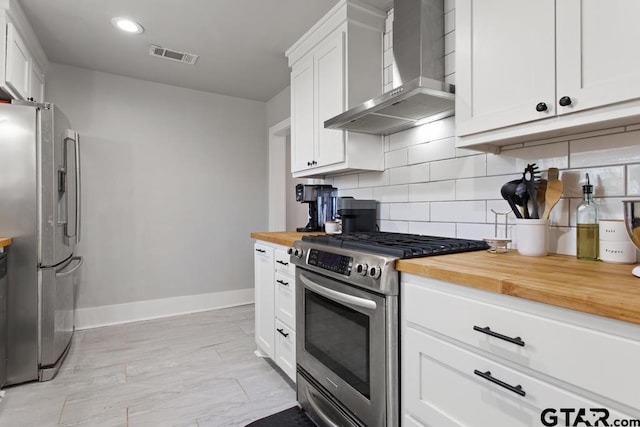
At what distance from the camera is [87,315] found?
334cm

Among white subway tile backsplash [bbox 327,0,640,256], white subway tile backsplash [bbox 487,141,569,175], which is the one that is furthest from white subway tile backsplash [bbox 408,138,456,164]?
white subway tile backsplash [bbox 487,141,569,175]

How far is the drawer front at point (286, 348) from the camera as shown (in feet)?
6.81

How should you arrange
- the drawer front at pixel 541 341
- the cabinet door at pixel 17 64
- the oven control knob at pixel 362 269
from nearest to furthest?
the drawer front at pixel 541 341
the oven control knob at pixel 362 269
the cabinet door at pixel 17 64

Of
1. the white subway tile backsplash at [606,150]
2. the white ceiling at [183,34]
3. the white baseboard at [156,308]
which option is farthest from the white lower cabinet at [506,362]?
the white baseboard at [156,308]

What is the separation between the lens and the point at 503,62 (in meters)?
1.34

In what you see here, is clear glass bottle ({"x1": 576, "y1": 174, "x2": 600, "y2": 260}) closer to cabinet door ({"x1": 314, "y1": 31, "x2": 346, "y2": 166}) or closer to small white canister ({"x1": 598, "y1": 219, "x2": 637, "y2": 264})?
small white canister ({"x1": 598, "y1": 219, "x2": 637, "y2": 264})

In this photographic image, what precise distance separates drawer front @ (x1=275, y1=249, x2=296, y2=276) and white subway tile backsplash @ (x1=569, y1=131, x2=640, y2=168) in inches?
58.8

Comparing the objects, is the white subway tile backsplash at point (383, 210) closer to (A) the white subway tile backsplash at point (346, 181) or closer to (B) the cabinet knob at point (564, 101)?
(A) the white subway tile backsplash at point (346, 181)

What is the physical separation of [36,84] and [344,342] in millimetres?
3215

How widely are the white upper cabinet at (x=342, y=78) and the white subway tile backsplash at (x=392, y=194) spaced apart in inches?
6.5

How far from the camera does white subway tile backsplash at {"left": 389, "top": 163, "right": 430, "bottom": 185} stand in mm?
2070

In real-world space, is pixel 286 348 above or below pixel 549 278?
below

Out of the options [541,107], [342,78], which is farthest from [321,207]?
[541,107]

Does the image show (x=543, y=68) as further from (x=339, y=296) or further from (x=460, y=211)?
(x=339, y=296)
